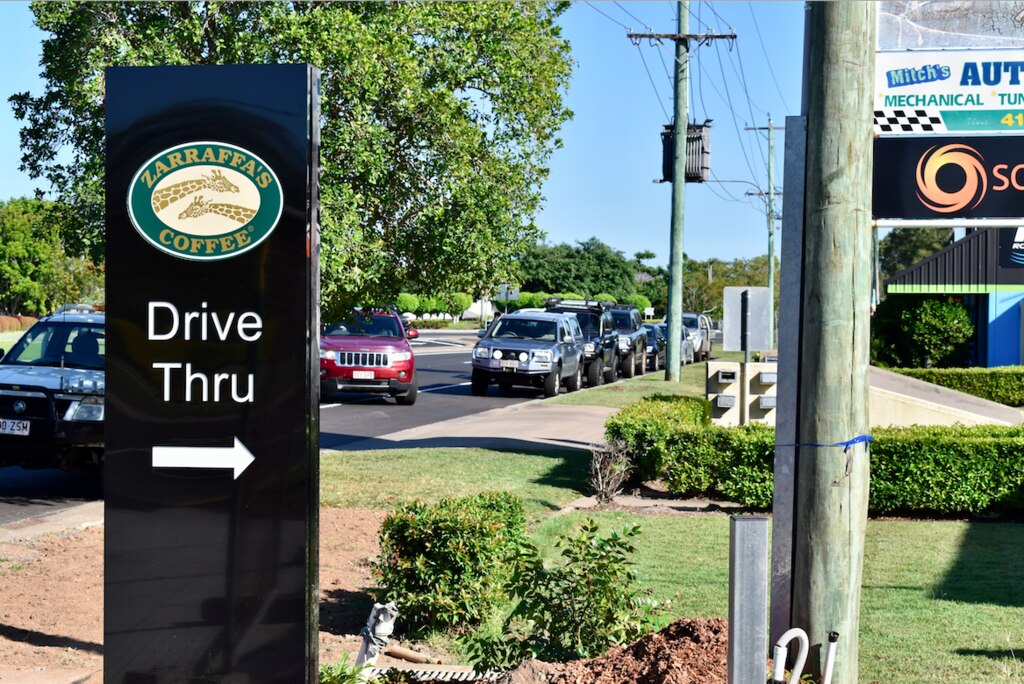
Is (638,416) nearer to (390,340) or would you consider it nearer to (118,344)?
(118,344)

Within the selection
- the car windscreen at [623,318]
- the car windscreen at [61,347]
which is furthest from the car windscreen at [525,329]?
the car windscreen at [61,347]

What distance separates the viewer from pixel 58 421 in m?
11.1

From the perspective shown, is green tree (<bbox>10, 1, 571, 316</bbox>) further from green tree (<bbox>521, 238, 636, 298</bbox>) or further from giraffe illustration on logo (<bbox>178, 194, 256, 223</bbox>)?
green tree (<bbox>521, 238, 636, 298</bbox>)

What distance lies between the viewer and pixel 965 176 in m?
5.84

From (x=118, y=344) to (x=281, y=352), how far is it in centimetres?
63

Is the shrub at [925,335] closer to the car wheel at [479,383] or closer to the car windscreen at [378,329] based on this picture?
the car wheel at [479,383]

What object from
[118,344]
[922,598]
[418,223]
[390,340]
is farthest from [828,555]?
[390,340]

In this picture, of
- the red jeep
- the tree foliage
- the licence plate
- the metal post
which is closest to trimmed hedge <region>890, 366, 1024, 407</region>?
the red jeep

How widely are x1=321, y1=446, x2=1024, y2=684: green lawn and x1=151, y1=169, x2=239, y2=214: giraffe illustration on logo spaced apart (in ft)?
13.4

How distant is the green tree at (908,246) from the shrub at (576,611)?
82977 millimetres

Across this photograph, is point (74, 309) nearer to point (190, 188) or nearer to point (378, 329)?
point (190, 188)

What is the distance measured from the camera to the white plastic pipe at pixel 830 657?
4.60 meters

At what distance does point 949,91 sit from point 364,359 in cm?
1757

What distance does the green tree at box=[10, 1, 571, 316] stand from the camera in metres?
9.38
